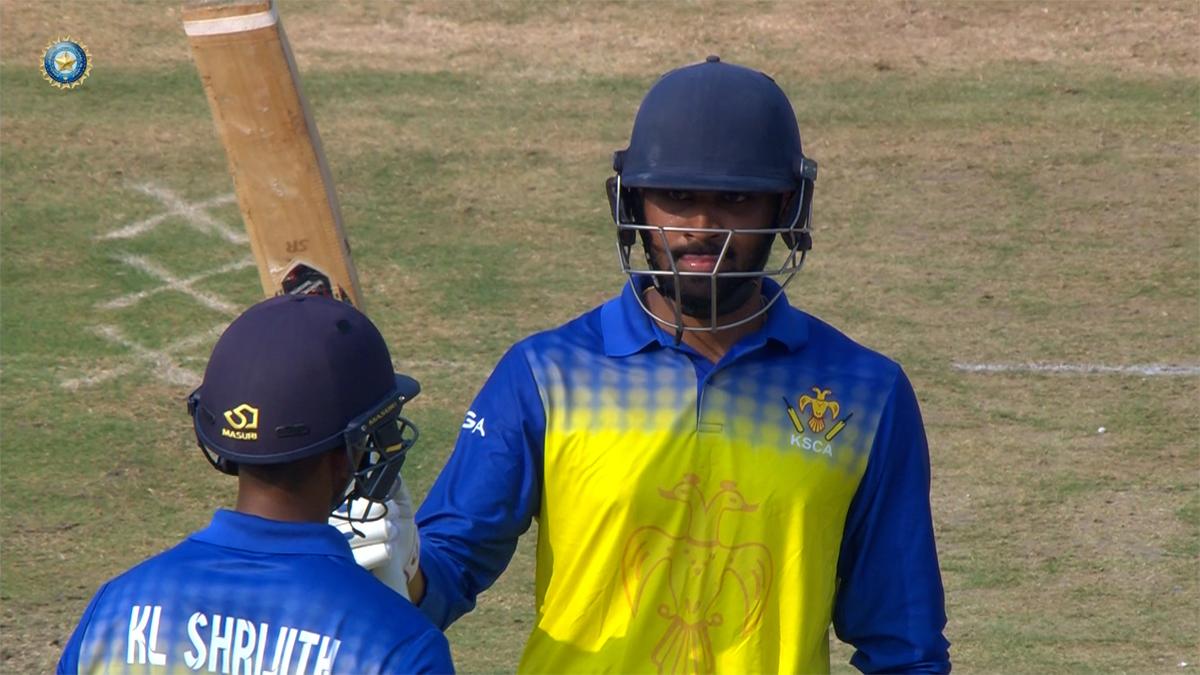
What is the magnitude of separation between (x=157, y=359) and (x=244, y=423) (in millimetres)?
6272

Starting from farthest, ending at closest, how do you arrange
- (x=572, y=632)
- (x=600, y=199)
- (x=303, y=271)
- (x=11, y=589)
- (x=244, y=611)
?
1. (x=600, y=199)
2. (x=11, y=589)
3. (x=303, y=271)
4. (x=572, y=632)
5. (x=244, y=611)

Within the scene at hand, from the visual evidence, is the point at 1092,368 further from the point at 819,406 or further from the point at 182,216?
the point at 819,406

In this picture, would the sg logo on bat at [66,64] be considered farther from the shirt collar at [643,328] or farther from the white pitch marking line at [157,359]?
the shirt collar at [643,328]

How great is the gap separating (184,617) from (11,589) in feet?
14.6

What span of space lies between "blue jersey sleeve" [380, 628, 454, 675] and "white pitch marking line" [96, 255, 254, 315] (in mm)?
6840

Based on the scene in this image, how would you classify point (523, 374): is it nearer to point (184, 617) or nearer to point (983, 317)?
point (184, 617)

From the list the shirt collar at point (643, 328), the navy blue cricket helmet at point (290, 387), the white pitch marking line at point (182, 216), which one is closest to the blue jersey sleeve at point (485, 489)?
the shirt collar at point (643, 328)

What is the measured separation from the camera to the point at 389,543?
10.4 ft

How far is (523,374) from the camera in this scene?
3.31 metres

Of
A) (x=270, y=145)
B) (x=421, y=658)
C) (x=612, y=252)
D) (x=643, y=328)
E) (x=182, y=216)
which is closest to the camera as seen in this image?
(x=421, y=658)

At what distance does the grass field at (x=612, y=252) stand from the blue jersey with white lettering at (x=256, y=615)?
141 inches

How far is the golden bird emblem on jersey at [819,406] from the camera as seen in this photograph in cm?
331

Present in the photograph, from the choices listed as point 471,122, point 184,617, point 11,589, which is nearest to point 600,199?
point 471,122

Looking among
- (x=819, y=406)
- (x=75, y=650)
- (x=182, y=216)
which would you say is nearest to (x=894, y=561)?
(x=819, y=406)
